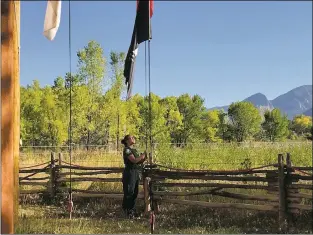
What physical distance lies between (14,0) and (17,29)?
0.33 metres

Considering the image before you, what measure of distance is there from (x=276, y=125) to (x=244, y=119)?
3.62m

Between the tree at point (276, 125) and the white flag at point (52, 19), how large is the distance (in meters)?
46.6

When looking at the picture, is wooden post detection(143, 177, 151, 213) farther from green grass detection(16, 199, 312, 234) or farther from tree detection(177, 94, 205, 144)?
tree detection(177, 94, 205, 144)

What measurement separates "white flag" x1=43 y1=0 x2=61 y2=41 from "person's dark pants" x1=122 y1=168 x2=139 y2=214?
3897mm

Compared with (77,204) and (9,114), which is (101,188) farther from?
(9,114)

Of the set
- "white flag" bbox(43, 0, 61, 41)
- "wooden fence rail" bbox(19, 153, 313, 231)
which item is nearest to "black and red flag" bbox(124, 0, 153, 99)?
"white flag" bbox(43, 0, 61, 41)

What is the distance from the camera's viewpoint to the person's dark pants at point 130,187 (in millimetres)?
8196

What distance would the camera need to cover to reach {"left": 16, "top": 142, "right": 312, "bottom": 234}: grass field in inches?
271

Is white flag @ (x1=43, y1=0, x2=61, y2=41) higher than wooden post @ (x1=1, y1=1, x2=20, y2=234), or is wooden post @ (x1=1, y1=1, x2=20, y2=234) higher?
white flag @ (x1=43, y1=0, x2=61, y2=41)

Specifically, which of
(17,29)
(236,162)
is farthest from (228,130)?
(17,29)

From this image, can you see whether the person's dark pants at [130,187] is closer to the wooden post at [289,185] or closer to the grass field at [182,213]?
the grass field at [182,213]

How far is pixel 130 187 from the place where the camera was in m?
8.20

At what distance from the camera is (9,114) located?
15.4 ft

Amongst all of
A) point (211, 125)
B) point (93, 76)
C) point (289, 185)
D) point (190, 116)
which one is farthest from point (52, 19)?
point (211, 125)
